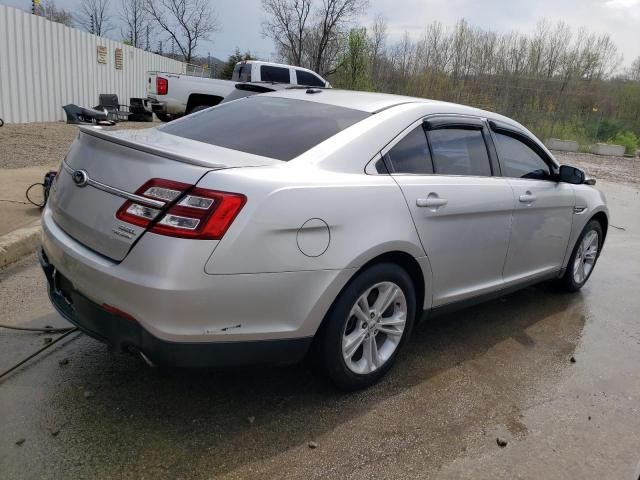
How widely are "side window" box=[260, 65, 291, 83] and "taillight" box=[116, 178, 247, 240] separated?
1507 centimetres

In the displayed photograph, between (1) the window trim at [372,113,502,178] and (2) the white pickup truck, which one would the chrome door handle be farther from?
(2) the white pickup truck

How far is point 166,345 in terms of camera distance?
2334 millimetres

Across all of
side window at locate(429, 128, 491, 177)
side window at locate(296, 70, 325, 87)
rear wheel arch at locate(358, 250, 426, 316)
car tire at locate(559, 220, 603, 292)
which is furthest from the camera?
side window at locate(296, 70, 325, 87)

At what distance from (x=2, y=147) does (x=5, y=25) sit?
558 centimetres

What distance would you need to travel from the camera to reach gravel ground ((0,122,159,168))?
8.92 meters

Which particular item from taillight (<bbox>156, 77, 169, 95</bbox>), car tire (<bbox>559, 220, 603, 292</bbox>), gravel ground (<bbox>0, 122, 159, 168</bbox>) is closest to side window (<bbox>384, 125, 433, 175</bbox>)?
car tire (<bbox>559, 220, 603, 292</bbox>)

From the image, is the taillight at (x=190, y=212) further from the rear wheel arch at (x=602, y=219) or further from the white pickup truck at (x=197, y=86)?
the white pickup truck at (x=197, y=86)

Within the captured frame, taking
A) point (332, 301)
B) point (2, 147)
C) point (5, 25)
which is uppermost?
point (5, 25)

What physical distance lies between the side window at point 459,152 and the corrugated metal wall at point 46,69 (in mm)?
13524

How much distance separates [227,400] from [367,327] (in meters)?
0.84

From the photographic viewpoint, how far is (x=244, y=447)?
8.36ft

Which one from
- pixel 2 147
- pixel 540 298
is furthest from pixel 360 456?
pixel 2 147

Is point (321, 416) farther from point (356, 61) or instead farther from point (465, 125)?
point (356, 61)

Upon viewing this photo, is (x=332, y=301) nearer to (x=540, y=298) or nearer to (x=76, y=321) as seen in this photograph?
(x=76, y=321)
